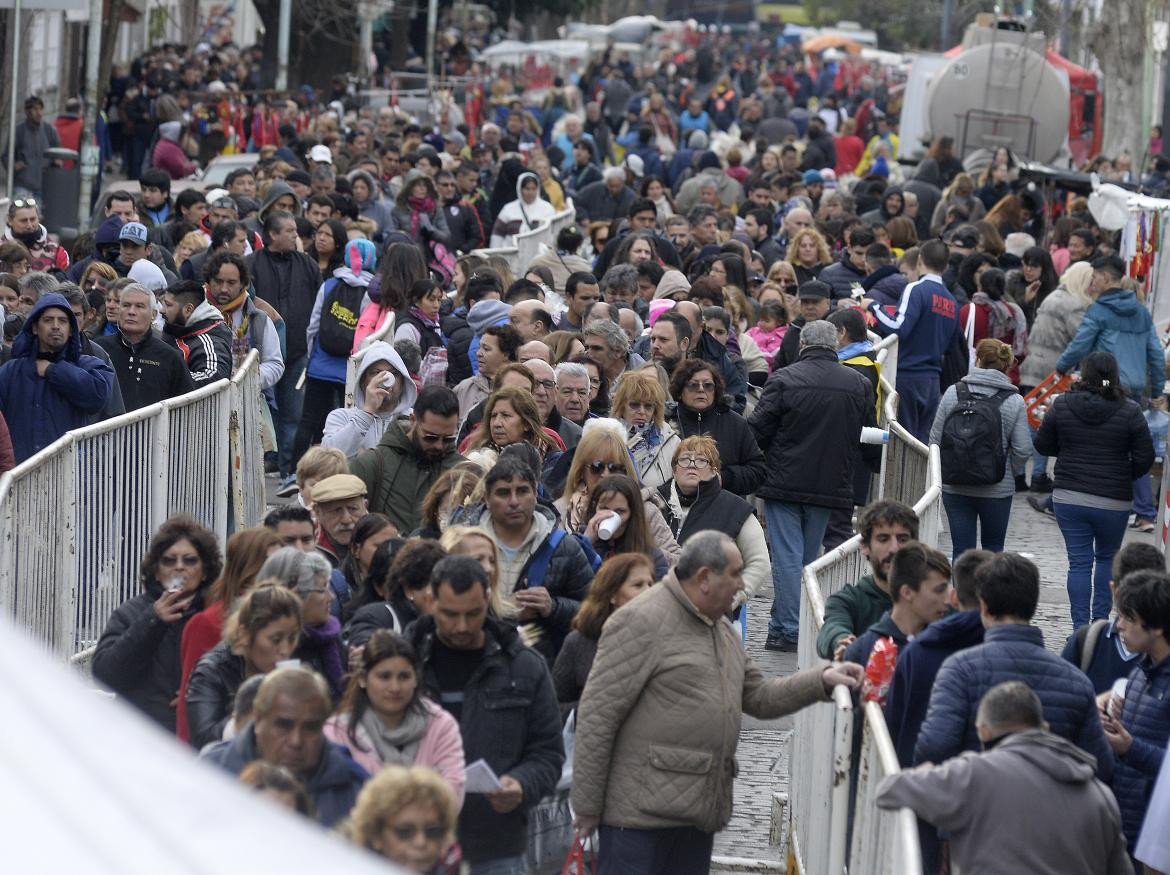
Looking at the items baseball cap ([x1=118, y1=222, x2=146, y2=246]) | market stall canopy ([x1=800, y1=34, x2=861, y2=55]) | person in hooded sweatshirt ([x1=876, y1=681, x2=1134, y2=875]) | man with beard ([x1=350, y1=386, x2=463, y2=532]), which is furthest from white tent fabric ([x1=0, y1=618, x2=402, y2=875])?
market stall canopy ([x1=800, y1=34, x2=861, y2=55])

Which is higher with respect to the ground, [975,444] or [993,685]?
[993,685]

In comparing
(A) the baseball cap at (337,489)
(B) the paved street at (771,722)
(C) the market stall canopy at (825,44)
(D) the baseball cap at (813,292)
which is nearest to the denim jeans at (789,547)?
(B) the paved street at (771,722)

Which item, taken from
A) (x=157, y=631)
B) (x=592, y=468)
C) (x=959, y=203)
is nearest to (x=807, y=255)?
(x=959, y=203)

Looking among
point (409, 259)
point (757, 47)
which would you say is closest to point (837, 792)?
point (409, 259)

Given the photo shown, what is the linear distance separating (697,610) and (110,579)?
3549 mm

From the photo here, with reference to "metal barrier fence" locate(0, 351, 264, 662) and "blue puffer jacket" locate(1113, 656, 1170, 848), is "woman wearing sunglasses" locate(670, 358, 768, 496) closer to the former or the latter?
"metal barrier fence" locate(0, 351, 264, 662)

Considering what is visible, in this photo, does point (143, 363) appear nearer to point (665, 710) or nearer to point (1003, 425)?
point (1003, 425)

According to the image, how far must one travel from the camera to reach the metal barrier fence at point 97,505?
7246 mm

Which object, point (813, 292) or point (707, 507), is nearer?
point (707, 507)

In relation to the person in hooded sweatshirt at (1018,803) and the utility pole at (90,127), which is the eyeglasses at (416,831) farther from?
the utility pole at (90,127)

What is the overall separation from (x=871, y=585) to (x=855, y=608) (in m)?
0.15

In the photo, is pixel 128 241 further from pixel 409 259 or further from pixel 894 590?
pixel 894 590

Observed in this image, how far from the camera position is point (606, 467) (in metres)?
7.54

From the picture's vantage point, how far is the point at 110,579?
26.9ft
